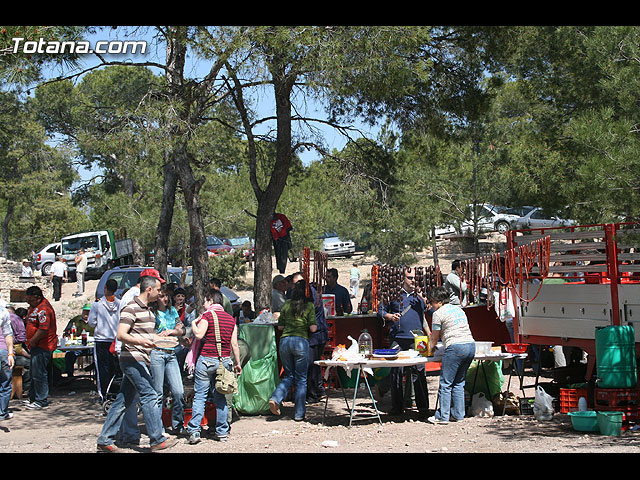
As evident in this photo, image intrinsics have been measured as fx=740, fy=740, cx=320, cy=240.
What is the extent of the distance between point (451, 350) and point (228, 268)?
74.1 ft

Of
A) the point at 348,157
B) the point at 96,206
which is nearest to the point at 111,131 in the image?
the point at 348,157

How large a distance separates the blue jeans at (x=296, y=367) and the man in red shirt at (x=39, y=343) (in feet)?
11.4

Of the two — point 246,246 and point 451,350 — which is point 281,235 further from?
point 246,246

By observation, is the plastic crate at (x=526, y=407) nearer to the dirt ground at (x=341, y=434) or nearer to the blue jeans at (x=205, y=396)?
the dirt ground at (x=341, y=434)

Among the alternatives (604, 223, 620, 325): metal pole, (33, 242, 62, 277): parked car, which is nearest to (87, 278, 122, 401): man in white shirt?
(604, 223, 620, 325): metal pole

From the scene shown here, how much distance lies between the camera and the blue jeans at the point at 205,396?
8.07 m

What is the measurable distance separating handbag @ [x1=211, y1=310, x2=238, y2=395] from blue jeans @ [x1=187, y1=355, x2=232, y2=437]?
0.07 m

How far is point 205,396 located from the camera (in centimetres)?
818

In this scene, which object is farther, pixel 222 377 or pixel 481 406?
pixel 481 406

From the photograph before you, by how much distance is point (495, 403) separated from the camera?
9.51 m

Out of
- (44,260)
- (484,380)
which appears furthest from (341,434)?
(44,260)

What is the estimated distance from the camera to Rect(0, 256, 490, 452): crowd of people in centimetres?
738

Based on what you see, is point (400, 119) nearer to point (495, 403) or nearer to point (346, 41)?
point (346, 41)
